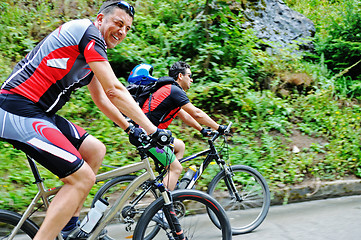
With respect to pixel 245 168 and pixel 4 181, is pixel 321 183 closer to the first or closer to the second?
pixel 245 168

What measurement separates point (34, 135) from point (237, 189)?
9.53ft

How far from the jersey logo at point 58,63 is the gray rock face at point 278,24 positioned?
Answer: 6400mm

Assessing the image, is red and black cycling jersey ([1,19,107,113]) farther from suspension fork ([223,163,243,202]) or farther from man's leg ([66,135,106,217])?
suspension fork ([223,163,243,202])

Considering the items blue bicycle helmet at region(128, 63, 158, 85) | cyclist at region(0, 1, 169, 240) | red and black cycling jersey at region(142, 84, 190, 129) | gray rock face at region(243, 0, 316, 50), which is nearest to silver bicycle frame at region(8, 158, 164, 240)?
cyclist at region(0, 1, 169, 240)

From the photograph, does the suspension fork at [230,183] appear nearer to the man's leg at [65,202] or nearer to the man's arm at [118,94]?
the man's arm at [118,94]

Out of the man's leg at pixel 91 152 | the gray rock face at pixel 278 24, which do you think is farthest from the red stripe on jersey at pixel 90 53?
the gray rock face at pixel 278 24

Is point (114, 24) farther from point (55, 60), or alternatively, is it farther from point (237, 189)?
point (237, 189)

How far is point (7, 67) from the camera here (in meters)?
5.71

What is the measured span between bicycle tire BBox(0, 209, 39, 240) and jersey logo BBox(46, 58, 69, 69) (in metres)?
1.15

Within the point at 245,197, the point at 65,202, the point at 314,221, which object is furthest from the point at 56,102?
the point at 314,221

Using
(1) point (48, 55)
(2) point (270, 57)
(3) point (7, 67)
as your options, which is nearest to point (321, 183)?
(2) point (270, 57)

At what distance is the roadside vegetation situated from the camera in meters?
5.55

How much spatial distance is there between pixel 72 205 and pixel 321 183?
14.0 ft

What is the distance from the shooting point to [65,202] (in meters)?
2.23
